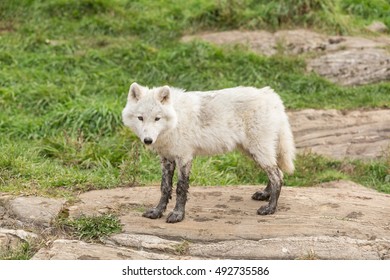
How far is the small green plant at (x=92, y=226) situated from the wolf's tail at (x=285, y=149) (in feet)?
6.52

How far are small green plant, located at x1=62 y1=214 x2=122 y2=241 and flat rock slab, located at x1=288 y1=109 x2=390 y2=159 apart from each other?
14.7 feet

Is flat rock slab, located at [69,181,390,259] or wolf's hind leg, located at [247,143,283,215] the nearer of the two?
flat rock slab, located at [69,181,390,259]

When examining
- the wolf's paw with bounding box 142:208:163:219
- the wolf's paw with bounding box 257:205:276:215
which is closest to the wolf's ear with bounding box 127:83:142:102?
the wolf's paw with bounding box 142:208:163:219

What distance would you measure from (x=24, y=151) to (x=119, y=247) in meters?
3.64

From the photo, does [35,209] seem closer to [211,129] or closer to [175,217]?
[175,217]

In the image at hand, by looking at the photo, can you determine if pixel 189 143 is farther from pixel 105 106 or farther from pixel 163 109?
pixel 105 106

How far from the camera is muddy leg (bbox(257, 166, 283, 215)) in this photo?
21.3ft

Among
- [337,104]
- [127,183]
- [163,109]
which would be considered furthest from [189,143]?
[337,104]

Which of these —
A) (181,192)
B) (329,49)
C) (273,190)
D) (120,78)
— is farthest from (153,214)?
(329,49)

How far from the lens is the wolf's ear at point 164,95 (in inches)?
239

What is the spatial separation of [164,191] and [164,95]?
3.47ft

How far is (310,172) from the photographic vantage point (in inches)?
368

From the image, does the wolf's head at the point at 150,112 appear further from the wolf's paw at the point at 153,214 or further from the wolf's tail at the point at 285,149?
the wolf's tail at the point at 285,149

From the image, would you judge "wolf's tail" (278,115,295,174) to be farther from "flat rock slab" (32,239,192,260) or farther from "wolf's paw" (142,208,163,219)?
"flat rock slab" (32,239,192,260)
